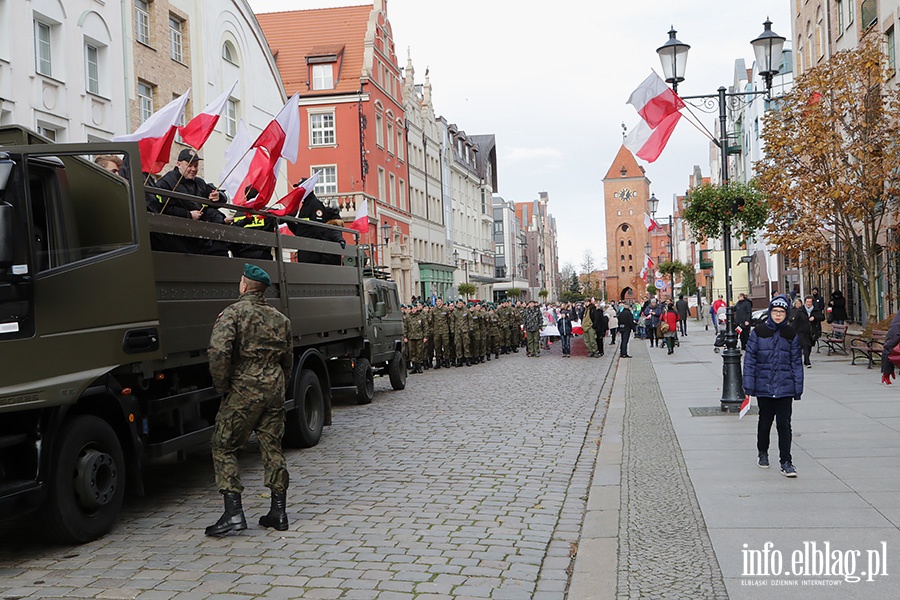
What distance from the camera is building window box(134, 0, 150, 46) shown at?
25062 mm

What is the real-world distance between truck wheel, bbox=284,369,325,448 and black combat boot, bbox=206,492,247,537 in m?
3.39

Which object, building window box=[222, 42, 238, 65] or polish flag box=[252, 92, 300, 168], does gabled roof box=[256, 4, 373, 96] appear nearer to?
building window box=[222, 42, 238, 65]

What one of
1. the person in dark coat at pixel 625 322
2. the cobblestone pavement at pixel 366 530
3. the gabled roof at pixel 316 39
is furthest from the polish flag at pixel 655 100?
the gabled roof at pixel 316 39

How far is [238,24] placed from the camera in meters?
31.5

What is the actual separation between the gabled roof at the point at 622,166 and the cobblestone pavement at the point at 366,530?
13251cm

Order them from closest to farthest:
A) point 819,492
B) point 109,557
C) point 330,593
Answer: point 330,593 < point 109,557 < point 819,492

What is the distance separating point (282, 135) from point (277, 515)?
5587 millimetres

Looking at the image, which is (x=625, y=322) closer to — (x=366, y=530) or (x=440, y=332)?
(x=440, y=332)

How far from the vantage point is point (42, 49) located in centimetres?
2125

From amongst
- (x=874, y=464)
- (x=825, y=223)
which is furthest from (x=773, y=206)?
(x=874, y=464)

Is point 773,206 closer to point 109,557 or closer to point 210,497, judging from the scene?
point 210,497

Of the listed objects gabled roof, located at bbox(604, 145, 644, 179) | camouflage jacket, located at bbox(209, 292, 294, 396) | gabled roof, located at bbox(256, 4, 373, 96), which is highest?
gabled roof, located at bbox(604, 145, 644, 179)

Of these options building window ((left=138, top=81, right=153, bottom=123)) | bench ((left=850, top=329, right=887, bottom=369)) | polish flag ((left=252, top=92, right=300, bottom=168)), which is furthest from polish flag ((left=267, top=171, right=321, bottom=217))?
building window ((left=138, top=81, right=153, bottom=123))

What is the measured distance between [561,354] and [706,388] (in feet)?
45.4
